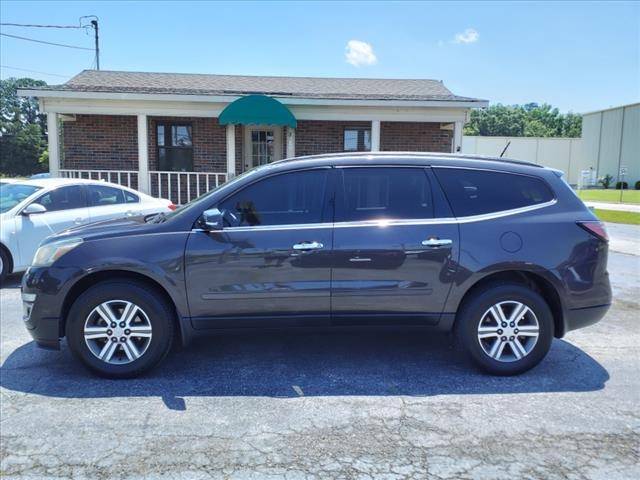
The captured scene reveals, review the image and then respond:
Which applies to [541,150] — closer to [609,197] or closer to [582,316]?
[609,197]

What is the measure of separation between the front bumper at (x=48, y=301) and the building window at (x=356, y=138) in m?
11.3

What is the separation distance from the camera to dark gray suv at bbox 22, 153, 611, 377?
12.9 feet

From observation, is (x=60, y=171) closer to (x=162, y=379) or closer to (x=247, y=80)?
(x=247, y=80)

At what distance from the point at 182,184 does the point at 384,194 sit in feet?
34.4

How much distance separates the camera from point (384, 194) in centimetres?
418

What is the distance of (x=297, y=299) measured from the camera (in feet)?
13.1

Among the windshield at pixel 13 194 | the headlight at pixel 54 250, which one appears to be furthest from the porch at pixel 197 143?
the headlight at pixel 54 250

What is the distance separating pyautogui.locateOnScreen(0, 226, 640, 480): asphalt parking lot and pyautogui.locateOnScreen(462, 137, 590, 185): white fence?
41.8 m

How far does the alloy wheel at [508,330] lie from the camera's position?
4.07 m

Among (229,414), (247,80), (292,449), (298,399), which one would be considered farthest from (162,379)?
(247,80)

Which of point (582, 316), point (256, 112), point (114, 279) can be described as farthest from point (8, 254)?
point (582, 316)

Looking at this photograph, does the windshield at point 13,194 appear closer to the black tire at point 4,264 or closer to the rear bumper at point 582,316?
the black tire at point 4,264

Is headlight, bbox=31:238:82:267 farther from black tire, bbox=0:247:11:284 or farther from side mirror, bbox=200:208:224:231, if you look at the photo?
black tire, bbox=0:247:11:284

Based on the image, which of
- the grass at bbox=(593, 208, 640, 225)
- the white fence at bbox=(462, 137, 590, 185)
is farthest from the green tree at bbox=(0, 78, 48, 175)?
Result: the grass at bbox=(593, 208, 640, 225)
